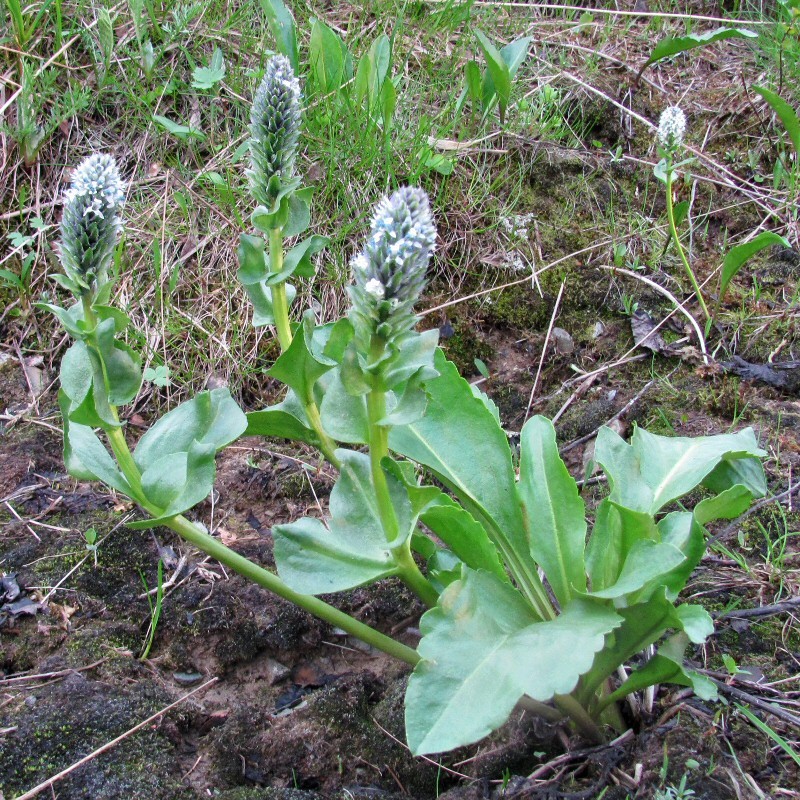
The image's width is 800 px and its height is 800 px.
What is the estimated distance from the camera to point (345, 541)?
1.77 metres

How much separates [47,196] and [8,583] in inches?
68.4

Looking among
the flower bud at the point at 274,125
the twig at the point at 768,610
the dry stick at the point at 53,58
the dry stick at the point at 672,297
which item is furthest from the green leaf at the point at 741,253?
the dry stick at the point at 53,58

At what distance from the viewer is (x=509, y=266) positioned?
331cm

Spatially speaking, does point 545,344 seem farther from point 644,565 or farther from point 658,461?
point 644,565

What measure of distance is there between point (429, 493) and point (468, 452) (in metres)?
0.43

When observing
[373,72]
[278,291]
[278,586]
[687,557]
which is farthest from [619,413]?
[373,72]

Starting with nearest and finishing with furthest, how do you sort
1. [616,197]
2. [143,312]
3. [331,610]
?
[331,610]
[143,312]
[616,197]

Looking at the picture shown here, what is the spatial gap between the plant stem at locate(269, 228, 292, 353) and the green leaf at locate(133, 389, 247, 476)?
223mm

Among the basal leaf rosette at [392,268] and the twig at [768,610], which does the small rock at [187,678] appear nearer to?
the basal leaf rosette at [392,268]

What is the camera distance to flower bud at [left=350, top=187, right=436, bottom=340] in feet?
4.71

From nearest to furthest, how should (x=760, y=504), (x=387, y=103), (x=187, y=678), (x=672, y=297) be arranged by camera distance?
1. (x=187, y=678)
2. (x=760, y=504)
3. (x=387, y=103)
4. (x=672, y=297)

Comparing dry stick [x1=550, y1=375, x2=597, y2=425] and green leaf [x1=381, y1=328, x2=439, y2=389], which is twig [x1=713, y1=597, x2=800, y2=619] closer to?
dry stick [x1=550, y1=375, x2=597, y2=425]

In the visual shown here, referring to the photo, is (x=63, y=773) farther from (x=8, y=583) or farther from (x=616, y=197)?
(x=616, y=197)

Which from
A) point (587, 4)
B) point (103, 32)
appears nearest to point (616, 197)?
point (587, 4)
